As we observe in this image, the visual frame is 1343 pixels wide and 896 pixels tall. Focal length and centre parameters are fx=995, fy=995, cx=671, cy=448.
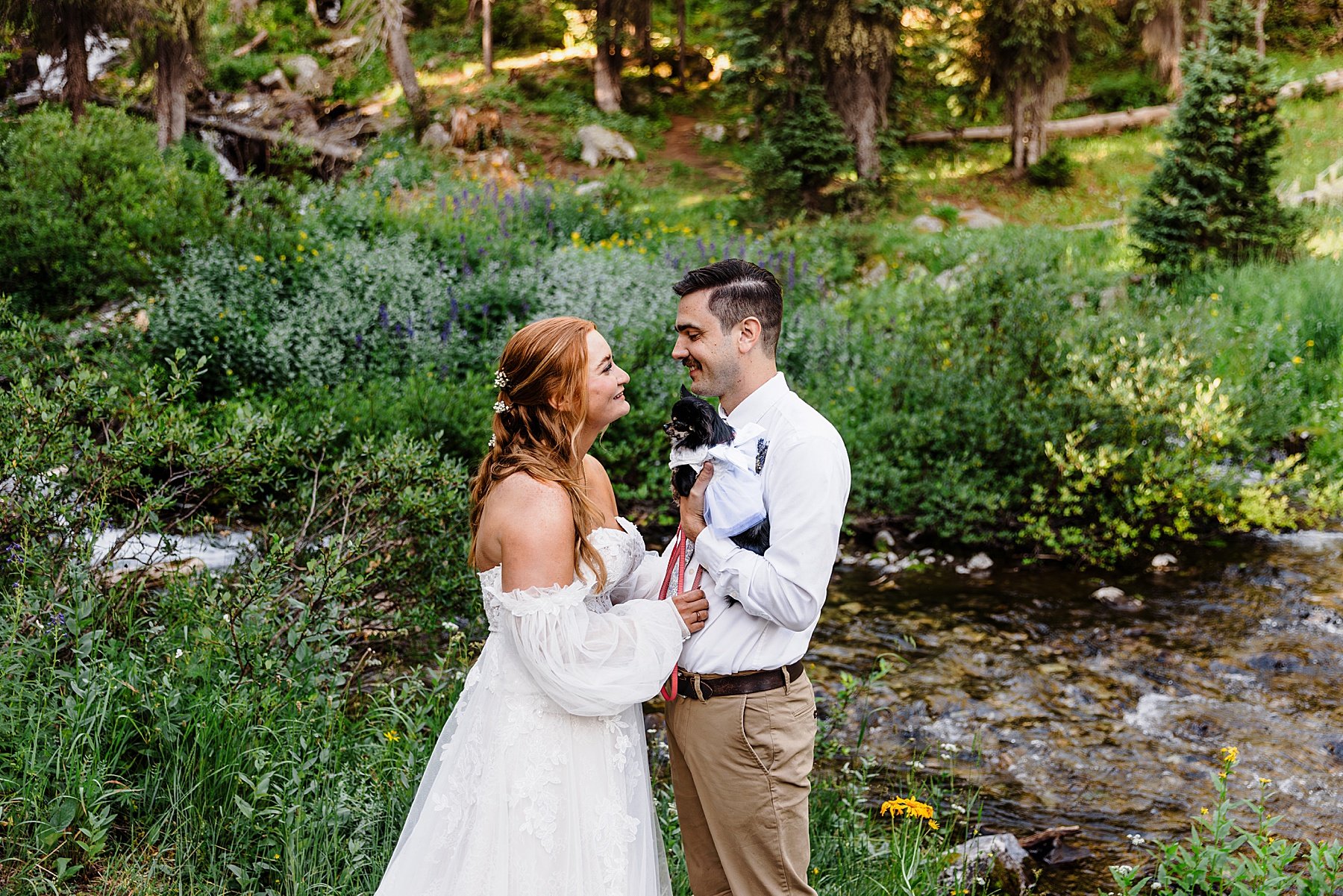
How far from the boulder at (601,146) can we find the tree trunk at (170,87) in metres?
8.08

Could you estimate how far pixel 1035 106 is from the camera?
66.7ft

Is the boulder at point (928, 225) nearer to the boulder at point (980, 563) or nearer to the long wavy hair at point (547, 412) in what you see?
the boulder at point (980, 563)

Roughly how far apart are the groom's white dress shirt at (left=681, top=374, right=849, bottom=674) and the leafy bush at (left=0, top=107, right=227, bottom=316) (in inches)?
312

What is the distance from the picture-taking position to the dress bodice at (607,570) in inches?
118

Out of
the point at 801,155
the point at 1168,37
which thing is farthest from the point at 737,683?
the point at 1168,37

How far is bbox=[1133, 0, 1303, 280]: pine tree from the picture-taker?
522 inches

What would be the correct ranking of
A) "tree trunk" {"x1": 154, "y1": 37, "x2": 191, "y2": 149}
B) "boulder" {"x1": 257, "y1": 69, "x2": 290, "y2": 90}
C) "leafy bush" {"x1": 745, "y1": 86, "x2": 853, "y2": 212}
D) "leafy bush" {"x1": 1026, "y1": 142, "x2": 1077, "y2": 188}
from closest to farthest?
"tree trunk" {"x1": 154, "y1": 37, "x2": 191, "y2": 149} < "leafy bush" {"x1": 745, "y1": 86, "x2": 853, "y2": 212} < "leafy bush" {"x1": 1026, "y1": 142, "x2": 1077, "y2": 188} < "boulder" {"x1": 257, "y1": 69, "x2": 290, "y2": 90}

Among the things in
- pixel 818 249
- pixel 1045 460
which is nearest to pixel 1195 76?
pixel 818 249

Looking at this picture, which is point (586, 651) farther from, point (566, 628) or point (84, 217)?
point (84, 217)

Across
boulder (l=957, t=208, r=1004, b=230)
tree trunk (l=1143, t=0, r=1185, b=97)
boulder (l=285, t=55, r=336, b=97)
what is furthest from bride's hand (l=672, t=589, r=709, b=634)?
tree trunk (l=1143, t=0, r=1185, b=97)

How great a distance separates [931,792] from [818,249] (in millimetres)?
9359

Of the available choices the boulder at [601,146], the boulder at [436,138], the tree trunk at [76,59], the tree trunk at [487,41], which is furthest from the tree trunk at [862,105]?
the tree trunk at [76,59]

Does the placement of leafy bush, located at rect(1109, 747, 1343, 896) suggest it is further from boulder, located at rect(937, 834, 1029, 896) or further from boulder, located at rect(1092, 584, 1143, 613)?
boulder, located at rect(1092, 584, 1143, 613)

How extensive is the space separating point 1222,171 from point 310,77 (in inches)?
794
